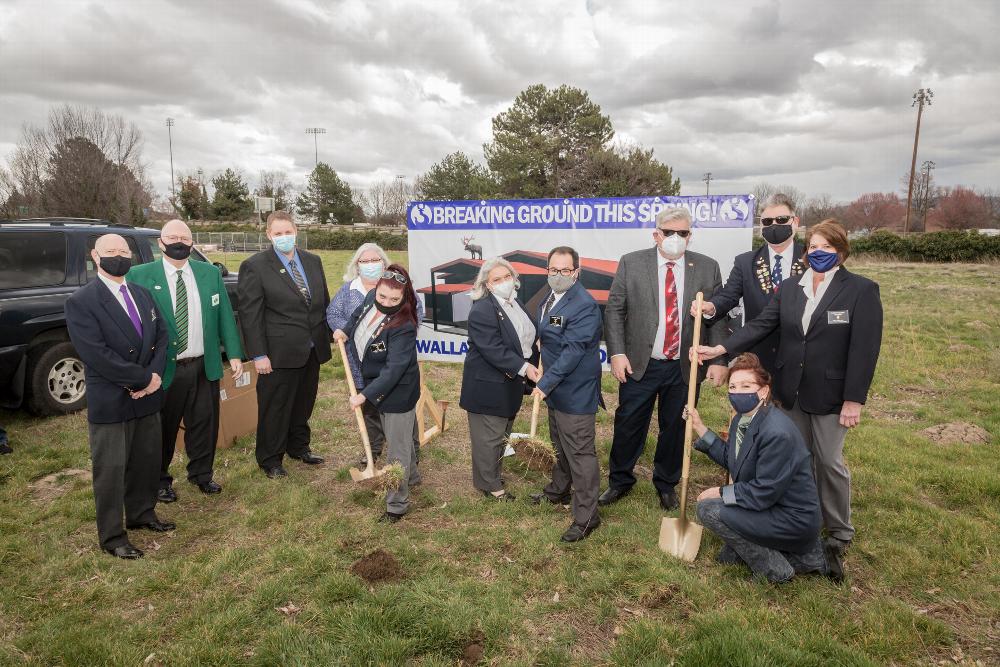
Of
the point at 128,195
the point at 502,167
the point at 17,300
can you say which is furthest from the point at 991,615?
the point at 128,195

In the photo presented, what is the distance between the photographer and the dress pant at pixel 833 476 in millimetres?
3709

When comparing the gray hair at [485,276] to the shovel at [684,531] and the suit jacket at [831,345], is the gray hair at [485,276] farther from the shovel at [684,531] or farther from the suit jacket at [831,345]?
the suit jacket at [831,345]

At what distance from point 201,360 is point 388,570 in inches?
92.2

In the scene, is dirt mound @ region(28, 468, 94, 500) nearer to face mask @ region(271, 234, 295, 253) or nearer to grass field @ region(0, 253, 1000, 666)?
grass field @ region(0, 253, 1000, 666)

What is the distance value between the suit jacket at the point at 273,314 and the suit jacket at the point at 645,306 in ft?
8.54

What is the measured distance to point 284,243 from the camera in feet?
16.2

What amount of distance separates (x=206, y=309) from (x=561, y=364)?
2824mm

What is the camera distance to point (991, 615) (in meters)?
3.20

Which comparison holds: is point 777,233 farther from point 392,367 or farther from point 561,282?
point 392,367

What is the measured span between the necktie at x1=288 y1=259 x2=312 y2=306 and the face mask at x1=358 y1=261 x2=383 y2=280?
1.66 ft

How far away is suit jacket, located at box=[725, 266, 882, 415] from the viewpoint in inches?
137

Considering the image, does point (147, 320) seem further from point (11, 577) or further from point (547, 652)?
point (547, 652)

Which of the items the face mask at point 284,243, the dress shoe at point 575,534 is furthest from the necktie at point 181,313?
the dress shoe at point 575,534

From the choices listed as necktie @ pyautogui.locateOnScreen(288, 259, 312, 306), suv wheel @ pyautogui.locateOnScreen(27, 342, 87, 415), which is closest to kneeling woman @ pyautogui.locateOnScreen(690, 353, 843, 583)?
necktie @ pyautogui.locateOnScreen(288, 259, 312, 306)
